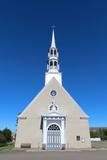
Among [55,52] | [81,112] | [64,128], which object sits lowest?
[64,128]

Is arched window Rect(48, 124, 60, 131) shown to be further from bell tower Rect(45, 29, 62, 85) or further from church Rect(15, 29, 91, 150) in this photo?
bell tower Rect(45, 29, 62, 85)

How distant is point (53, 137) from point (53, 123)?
6.38 ft

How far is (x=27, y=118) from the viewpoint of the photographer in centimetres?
3662

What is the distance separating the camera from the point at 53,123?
35.7 meters

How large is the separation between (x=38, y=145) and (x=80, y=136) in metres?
6.17

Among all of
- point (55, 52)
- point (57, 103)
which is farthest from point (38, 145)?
point (55, 52)

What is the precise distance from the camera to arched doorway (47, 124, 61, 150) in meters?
34.8

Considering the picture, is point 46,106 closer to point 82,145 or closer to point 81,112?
point 81,112

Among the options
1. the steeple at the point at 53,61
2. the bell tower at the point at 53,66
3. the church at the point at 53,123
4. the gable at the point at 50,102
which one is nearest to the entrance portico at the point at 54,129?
the church at the point at 53,123

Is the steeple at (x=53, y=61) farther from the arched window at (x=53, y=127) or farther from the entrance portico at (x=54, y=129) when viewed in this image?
the arched window at (x=53, y=127)

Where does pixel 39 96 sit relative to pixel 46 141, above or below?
above

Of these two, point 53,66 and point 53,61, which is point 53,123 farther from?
point 53,61

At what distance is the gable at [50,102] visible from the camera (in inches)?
1458

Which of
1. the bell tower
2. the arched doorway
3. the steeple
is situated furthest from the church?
the steeple
